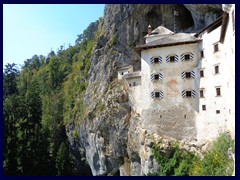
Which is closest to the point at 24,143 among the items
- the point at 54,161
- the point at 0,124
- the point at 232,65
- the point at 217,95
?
the point at 54,161

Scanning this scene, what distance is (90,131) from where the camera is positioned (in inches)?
1490

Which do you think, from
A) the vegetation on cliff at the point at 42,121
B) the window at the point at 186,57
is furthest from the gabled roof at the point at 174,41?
the vegetation on cliff at the point at 42,121

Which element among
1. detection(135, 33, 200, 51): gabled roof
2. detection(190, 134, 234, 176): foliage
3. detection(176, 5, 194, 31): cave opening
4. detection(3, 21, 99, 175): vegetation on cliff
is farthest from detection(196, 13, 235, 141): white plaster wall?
detection(3, 21, 99, 175): vegetation on cliff

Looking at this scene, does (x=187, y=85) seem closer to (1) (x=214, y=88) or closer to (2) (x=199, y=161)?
(1) (x=214, y=88)

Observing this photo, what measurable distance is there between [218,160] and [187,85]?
7.13m

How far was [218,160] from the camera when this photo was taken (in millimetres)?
22484

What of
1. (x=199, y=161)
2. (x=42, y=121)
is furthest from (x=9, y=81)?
(x=199, y=161)

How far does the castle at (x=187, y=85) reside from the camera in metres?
24.3

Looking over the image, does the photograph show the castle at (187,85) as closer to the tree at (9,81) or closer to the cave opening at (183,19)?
the cave opening at (183,19)

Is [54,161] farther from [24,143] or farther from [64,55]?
[64,55]

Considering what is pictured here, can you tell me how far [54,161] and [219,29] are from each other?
2489 cm

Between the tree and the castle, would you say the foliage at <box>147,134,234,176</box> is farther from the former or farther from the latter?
the tree

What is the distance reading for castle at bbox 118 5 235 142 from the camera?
24266mm

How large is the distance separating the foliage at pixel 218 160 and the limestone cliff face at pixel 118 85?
769cm
